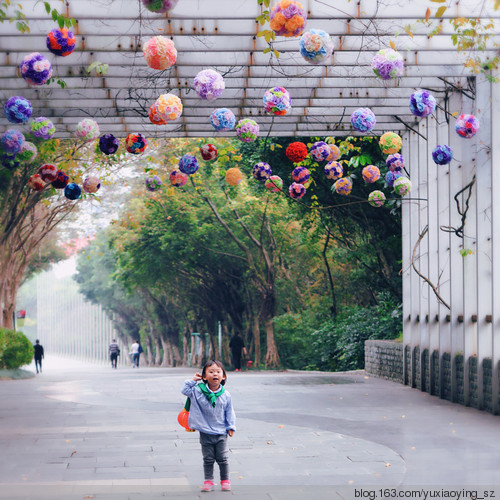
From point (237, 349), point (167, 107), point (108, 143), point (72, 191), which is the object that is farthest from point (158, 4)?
point (237, 349)

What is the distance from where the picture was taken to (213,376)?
22.7ft

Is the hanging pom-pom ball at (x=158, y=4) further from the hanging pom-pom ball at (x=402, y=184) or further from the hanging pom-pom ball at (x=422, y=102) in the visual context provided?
the hanging pom-pom ball at (x=402, y=184)

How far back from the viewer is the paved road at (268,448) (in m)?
6.95

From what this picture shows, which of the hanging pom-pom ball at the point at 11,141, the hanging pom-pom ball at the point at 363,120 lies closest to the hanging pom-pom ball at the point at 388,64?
the hanging pom-pom ball at the point at 363,120

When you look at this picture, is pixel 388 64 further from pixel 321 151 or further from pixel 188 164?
pixel 188 164

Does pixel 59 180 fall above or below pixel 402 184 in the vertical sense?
above

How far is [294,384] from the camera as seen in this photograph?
18.6 m

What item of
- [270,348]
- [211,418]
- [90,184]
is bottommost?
[270,348]

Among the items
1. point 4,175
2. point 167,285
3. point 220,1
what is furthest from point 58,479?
point 167,285

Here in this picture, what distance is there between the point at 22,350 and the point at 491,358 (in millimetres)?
16825

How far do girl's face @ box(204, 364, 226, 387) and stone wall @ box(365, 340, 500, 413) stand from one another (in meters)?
6.14

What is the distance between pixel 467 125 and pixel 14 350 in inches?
706

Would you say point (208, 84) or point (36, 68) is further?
point (208, 84)

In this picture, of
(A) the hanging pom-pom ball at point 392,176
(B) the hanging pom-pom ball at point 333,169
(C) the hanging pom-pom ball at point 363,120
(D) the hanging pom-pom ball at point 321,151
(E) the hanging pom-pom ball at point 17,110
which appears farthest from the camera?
(B) the hanging pom-pom ball at point 333,169
